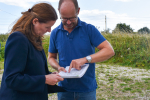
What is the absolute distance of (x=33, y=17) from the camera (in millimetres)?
1491

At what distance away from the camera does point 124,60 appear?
29.2ft

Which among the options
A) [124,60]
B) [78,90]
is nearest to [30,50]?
[78,90]

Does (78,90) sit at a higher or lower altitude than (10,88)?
lower

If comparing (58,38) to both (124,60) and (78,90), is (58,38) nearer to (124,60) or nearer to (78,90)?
(78,90)

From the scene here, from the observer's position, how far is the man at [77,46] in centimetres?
188

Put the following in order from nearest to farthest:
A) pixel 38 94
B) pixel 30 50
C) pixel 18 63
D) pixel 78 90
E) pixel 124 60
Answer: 1. pixel 18 63
2. pixel 30 50
3. pixel 38 94
4. pixel 78 90
5. pixel 124 60

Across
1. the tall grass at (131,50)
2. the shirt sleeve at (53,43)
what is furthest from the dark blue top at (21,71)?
the tall grass at (131,50)

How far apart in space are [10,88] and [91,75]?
937 mm

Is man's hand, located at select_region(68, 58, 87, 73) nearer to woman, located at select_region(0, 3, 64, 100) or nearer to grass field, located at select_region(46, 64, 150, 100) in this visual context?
woman, located at select_region(0, 3, 64, 100)

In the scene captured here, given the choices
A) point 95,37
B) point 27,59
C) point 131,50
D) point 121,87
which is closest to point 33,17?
point 27,59

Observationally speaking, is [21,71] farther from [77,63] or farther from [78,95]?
→ [78,95]

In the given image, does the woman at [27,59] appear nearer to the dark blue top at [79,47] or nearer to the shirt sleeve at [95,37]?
the dark blue top at [79,47]

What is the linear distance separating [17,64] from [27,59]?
0.12 metres

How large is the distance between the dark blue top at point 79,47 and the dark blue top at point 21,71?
0.53 meters
